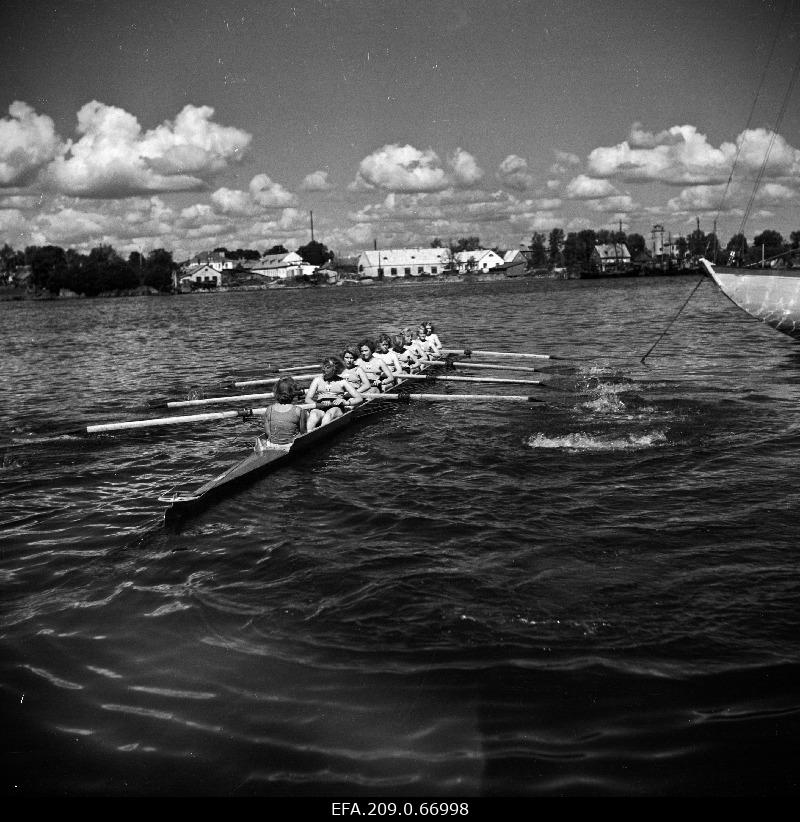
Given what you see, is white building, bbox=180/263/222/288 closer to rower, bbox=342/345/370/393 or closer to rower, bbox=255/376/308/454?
rower, bbox=342/345/370/393

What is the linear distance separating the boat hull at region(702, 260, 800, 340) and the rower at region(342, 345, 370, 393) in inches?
462

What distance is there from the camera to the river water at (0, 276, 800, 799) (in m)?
5.65

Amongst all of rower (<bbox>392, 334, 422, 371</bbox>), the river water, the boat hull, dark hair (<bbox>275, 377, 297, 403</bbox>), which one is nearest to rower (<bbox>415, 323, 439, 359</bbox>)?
rower (<bbox>392, 334, 422, 371</bbox>)

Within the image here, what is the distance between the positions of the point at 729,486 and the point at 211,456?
9578 millimetres

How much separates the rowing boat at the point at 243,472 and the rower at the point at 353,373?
1.05 m

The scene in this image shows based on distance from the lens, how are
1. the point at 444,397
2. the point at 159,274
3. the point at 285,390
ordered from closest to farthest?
the point at 285,390
the point at 444,397
the point at 159,274

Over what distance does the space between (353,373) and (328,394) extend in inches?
87.5

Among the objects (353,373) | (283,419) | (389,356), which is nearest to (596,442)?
(283,419)

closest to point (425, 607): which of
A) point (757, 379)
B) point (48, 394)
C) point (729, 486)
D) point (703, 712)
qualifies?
point (703, 712)

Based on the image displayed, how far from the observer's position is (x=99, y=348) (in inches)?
1694

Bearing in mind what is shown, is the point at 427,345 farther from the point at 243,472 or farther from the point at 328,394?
the point at 243,472

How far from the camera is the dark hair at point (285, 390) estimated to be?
13.2 meters

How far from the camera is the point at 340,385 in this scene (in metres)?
16.6

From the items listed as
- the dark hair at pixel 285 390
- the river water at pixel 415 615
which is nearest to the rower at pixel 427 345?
the river water at pixel 415 615
